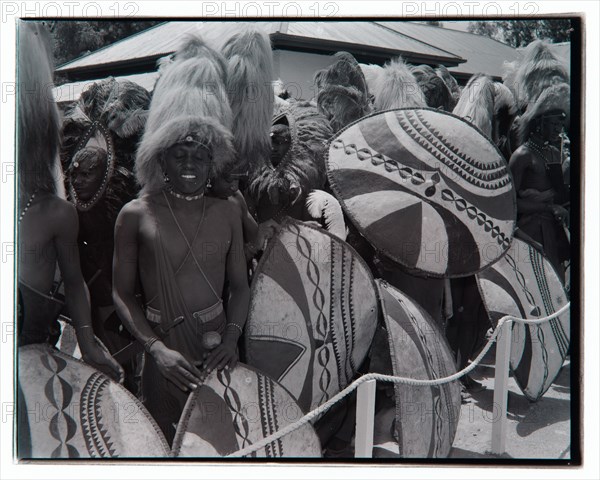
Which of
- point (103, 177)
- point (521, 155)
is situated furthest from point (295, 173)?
point (521, 155)

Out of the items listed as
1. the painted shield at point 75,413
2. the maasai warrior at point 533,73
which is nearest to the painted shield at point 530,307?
the maasai warrior at point 533,73

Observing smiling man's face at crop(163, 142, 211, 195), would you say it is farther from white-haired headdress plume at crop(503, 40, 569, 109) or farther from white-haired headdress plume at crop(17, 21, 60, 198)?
white-haired headdress plume at crop(503, 40, 569, 109)

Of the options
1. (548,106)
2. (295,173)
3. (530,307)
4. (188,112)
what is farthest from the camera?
(530,307)

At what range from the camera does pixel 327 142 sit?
10.9 feet

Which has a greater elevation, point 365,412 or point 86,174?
point 86,174

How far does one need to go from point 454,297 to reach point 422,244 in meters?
0.58

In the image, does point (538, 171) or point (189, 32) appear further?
point (538, 171)

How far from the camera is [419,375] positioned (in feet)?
10.9

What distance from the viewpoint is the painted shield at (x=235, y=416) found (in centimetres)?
307

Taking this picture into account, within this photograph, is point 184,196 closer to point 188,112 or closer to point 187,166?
point 187,166

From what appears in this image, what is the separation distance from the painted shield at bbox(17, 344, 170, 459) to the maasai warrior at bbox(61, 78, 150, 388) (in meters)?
0.45

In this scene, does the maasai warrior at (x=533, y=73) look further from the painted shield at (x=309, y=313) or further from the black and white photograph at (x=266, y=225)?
the painted shield at (x=309, y=313)

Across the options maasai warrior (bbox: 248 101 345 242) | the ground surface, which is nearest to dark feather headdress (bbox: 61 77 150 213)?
maasai warrior (bbox: 248 101 345 242)

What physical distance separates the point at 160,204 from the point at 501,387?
2018 millimetres
